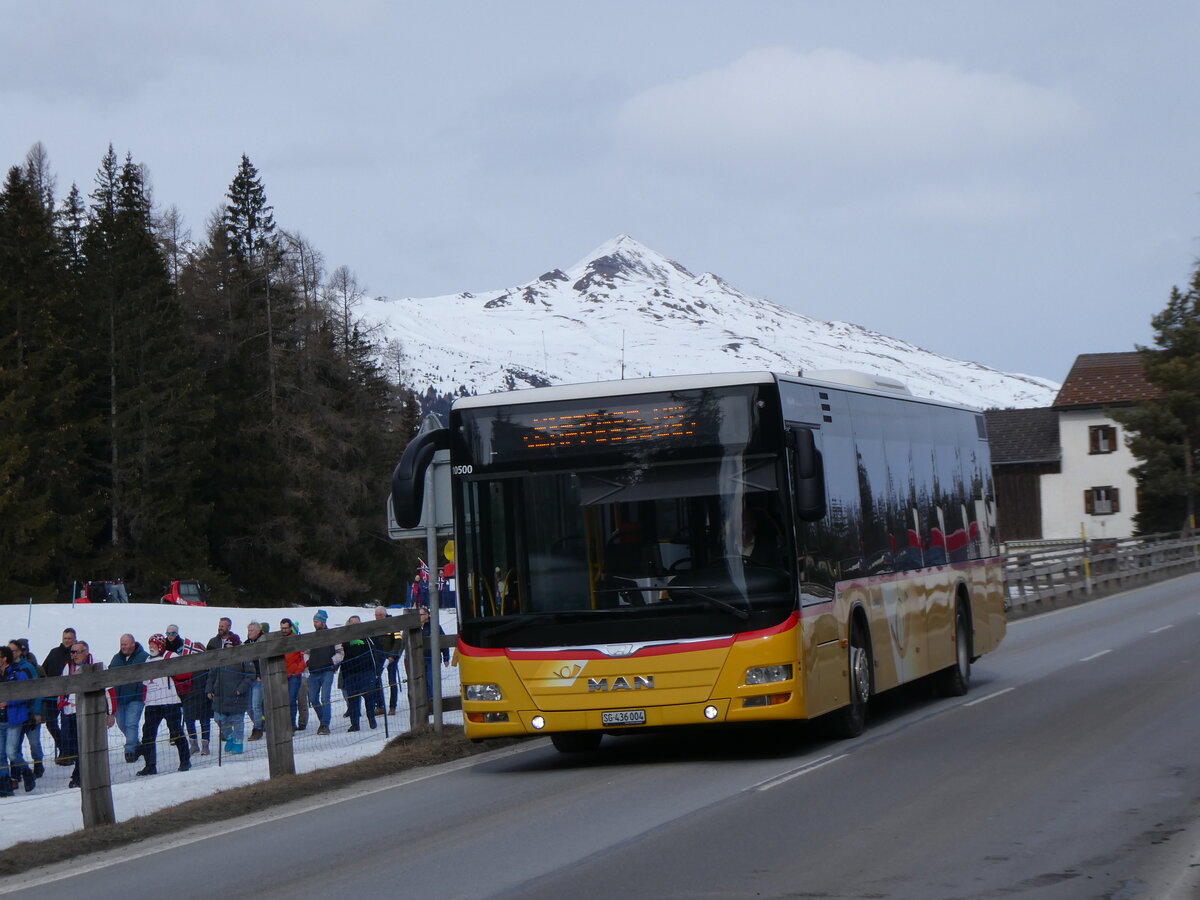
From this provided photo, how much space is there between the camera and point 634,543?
1248 cm

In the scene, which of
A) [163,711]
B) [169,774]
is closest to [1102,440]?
[163,711]

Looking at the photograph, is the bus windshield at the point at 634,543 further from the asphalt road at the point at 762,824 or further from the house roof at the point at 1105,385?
the house roof at the point at 1105,385

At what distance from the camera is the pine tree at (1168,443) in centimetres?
7219

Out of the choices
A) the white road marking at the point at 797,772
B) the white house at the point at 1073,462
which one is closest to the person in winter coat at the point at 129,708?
the white road marking at the point at 797,772

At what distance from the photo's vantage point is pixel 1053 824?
927cm

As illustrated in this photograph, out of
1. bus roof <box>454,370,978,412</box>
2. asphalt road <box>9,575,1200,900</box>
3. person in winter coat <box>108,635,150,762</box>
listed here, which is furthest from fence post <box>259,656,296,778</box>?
person in winter coat <box>108,635,150,762</box>

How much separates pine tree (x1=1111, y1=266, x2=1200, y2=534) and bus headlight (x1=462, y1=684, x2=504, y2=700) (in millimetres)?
63601

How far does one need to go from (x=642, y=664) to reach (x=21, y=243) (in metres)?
60.7

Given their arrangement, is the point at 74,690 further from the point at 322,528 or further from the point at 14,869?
the point at 322,528

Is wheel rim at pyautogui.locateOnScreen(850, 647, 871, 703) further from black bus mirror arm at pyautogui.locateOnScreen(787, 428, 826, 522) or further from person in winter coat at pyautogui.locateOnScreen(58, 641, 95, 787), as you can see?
person in winter coat at pyautogui.locateOnScreen(58, 641, 95, 787)

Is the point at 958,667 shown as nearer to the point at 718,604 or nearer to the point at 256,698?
the point at 718,604

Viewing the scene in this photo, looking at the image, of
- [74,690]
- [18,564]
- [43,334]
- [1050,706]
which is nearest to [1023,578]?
[1050,706]

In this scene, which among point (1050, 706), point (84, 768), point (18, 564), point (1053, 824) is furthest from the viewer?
point (18, 564)

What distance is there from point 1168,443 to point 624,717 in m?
66.3
